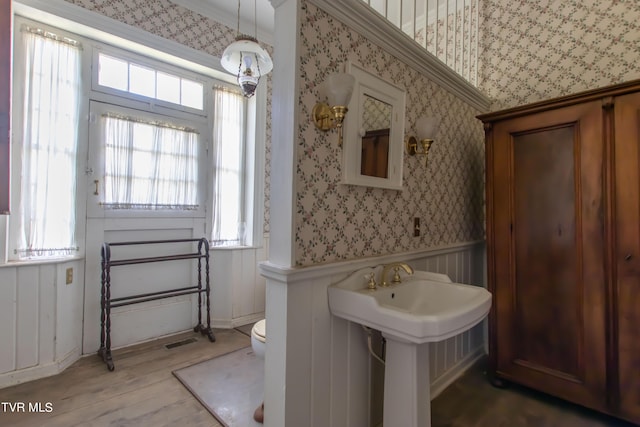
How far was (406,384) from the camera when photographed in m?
1.26

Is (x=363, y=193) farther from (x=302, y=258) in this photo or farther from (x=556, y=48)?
(x=556, y=48)

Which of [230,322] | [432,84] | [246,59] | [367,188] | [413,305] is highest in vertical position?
[246,59]

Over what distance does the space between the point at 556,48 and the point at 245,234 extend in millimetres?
3054

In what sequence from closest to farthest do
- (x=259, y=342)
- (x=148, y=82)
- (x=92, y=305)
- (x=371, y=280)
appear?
(x=371, y=280)
(x=259, y=342)
(x=92, y=305)
(x=148, y=82)

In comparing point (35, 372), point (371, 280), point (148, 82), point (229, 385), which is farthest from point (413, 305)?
point (148, 82)

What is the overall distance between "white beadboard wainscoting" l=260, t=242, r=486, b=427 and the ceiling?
263 centimetres

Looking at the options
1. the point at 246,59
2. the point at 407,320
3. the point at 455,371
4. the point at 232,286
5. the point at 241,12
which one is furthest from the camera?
the point at 232,286

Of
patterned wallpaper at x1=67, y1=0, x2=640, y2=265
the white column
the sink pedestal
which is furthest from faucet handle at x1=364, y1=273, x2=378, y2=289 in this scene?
the white column

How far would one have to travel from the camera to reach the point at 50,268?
6.88 feet

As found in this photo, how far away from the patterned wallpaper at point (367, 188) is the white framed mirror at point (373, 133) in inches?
2.1

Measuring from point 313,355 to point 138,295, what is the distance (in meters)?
1.95

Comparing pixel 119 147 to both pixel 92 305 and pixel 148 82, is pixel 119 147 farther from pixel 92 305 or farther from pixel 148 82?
pixel 92 305

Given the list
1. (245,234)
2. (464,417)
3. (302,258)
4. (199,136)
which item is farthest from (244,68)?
(464,417)

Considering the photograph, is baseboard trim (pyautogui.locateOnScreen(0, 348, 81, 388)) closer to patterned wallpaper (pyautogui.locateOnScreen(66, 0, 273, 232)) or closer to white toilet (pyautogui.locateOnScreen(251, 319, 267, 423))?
white toilet (pyautogui.locateOnScreen(251, 319, 267, 423))
